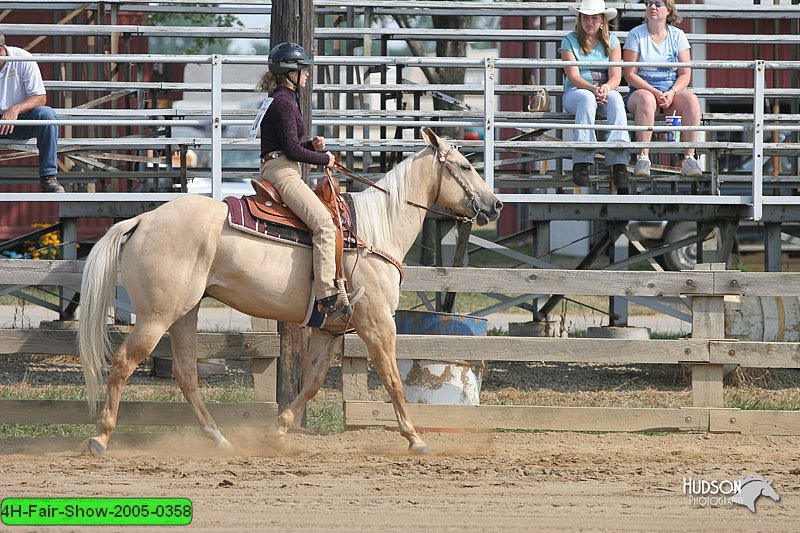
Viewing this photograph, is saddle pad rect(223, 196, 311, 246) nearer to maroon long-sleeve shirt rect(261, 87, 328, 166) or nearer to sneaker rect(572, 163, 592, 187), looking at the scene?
maroon long-sleeve shirt rect(261, 87, 328, 166)

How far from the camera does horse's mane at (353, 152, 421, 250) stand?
8.13 m

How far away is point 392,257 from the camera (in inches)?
320

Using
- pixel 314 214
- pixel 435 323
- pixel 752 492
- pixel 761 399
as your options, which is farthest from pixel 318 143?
pixel 761 399

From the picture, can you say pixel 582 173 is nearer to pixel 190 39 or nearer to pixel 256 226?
pixel 256 226

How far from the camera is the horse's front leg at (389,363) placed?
7.91 m

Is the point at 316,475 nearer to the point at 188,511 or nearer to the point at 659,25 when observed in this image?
the point at 188,511

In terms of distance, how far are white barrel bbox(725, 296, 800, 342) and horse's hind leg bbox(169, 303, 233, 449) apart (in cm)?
586

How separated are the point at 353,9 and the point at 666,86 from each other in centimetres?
Result: 466

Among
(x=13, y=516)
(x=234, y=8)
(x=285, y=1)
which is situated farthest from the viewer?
(x=234, y=8)

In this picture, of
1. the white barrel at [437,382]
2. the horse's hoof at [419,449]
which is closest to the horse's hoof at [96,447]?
the horse's hoof at [419,449]

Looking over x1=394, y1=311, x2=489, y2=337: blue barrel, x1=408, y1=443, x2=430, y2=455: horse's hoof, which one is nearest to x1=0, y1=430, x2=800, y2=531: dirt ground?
x1=408, y1=443, x2=430, y2=455: horse's hoof

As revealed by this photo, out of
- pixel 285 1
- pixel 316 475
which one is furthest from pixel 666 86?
pixel 316 475

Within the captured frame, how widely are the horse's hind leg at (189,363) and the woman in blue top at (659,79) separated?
4.44 m

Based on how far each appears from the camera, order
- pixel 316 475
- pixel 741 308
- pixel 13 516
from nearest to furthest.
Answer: pixel 13 516
pixel 316 475
pixel 741 308
